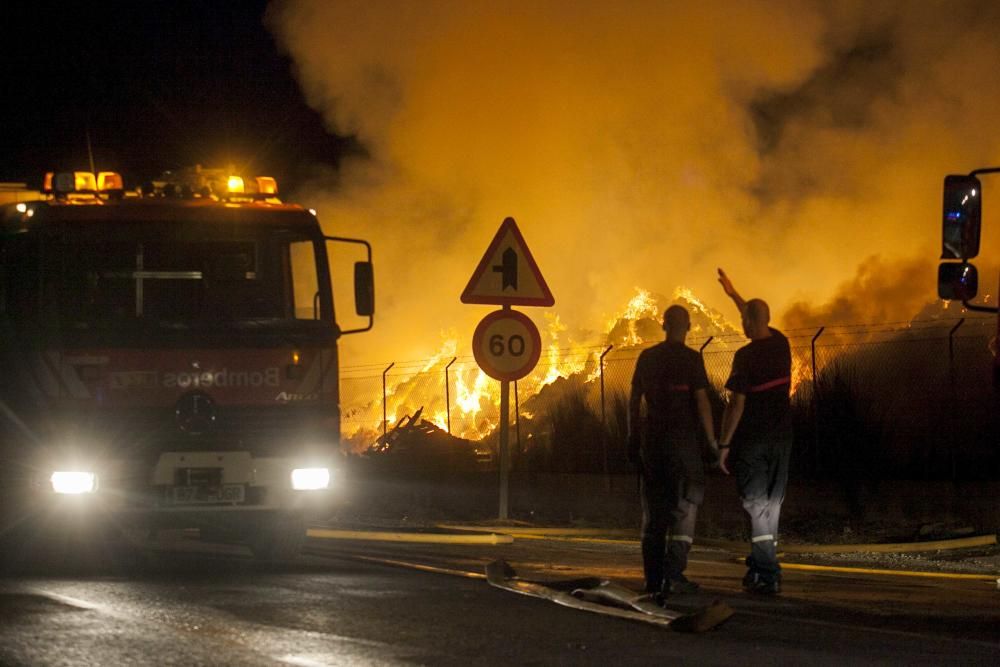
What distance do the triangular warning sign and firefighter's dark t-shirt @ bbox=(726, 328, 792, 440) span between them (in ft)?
14.4

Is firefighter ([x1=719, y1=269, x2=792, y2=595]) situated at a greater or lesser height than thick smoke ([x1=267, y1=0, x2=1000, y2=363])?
lesser

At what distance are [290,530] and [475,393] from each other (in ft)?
43.8

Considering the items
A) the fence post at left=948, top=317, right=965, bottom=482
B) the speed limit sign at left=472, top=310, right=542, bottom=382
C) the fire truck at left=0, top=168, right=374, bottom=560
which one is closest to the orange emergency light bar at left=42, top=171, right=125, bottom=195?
the fire truck at left=0, top=168, right=374, bottom=560

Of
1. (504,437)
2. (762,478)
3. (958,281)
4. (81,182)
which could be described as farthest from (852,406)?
(81,182)

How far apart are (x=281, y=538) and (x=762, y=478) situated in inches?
160

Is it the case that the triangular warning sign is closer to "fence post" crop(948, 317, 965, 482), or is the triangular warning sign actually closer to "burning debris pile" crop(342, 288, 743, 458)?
"fence post" crop(948, 317, 965, 482)

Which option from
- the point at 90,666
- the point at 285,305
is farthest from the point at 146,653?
the point at 285,305

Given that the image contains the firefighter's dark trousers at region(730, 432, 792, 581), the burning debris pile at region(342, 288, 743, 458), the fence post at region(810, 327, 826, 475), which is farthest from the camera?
the burning debris pile at region(342, 288, 743, 458)

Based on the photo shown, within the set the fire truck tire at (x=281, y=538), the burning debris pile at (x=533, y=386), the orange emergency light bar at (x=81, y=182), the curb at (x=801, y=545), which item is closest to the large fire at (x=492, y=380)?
the burning debris pile at (x=533, y=386)

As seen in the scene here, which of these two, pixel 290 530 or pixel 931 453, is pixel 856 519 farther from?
pixel 290 530

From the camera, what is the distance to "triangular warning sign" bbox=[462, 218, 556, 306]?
44.0ft

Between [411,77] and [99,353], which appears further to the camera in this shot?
[411,77]

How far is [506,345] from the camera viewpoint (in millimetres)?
13570

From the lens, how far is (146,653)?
6.76 m
